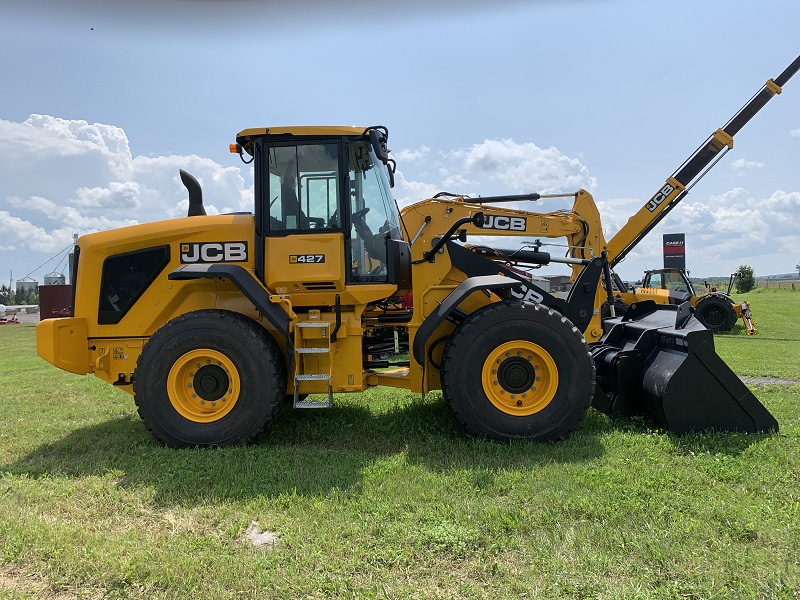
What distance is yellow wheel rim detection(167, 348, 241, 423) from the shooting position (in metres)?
5.04

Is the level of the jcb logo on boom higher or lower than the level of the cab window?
higher

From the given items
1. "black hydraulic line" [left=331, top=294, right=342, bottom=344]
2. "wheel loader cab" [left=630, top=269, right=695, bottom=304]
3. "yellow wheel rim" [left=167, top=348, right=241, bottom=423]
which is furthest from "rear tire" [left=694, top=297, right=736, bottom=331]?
"yellow wheel rim" [left=167, top=348, right=241, bottom=423]

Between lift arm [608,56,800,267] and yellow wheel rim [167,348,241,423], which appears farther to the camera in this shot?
lift arm [608,56,800,267]

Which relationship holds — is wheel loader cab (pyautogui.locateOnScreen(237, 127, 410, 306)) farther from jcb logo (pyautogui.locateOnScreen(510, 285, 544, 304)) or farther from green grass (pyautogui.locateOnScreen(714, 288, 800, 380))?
green grass (pyautogui.locateOnScreen(714, 288, 800, 380))

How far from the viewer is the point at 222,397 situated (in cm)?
511

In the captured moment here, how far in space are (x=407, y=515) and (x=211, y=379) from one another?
256 cm

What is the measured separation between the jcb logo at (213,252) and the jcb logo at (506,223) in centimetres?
455

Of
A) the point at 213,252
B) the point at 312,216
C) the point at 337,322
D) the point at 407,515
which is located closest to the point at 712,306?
the point at 337,322

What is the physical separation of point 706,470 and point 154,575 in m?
3.72

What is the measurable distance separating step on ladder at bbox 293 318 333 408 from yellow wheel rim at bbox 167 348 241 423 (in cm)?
56

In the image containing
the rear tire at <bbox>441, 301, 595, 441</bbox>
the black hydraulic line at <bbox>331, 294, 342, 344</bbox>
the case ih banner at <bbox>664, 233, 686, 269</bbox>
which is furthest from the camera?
the case ih banner at <bbox>664, 233, 686, 269</bbox>

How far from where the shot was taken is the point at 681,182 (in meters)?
10.5

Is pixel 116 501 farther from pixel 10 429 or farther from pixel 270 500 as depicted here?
pixel 10 429

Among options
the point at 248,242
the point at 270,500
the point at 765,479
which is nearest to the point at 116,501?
the point at 270,500
